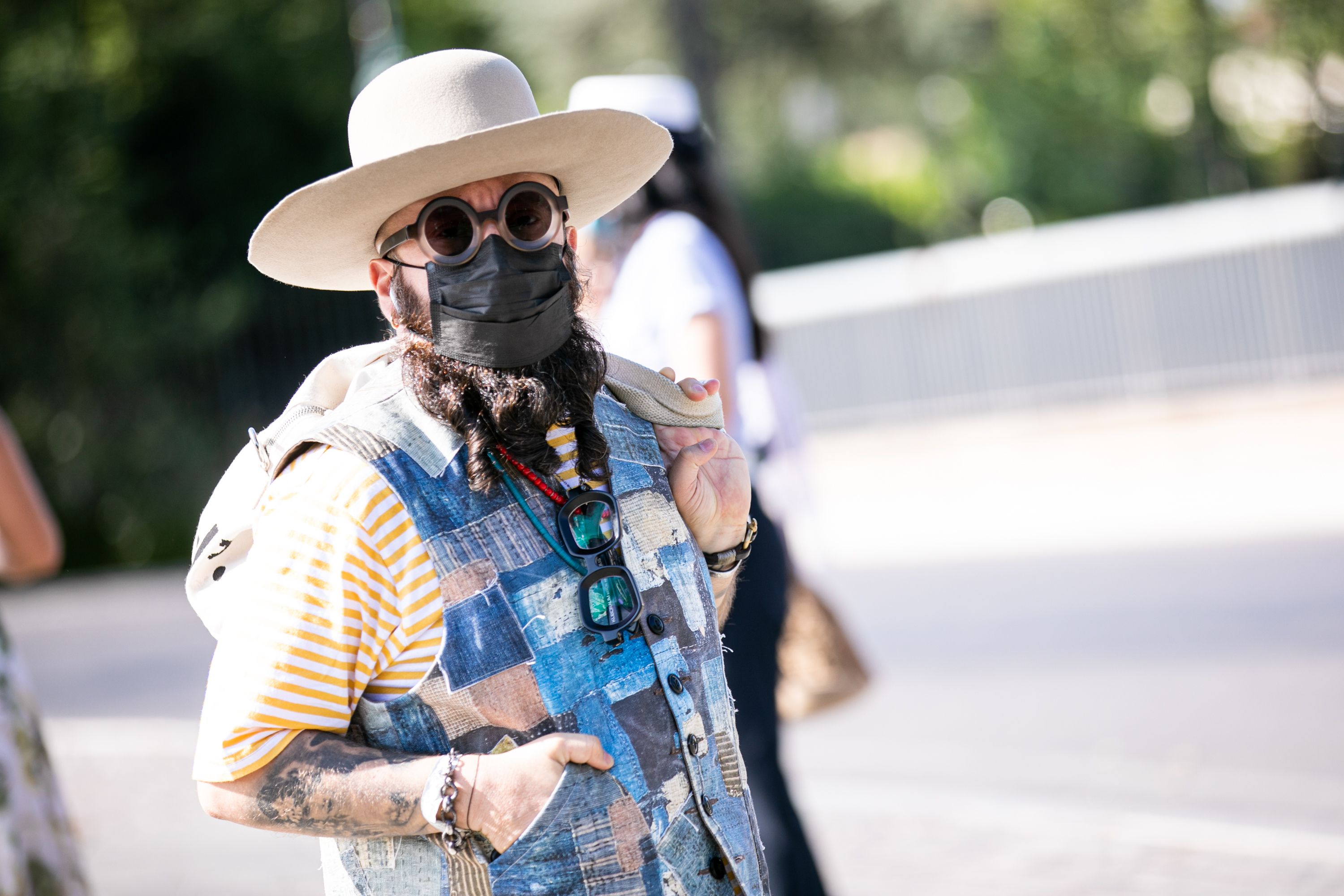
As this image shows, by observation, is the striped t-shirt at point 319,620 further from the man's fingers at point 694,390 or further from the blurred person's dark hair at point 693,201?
the blurred person's dark hair at point 693,201

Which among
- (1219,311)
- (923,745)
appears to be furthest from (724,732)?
(1219,311)

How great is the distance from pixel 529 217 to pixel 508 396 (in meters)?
0.26

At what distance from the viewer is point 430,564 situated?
176cm

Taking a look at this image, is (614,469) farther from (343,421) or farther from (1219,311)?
(1219,311)

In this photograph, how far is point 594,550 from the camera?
1.87m

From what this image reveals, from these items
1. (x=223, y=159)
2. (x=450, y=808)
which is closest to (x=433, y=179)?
(x=450, y=808)

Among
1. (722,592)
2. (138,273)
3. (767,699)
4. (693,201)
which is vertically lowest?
(767,699)

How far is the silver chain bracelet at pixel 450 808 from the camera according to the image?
66.6 inches

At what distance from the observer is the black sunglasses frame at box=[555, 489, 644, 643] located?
1.83 m

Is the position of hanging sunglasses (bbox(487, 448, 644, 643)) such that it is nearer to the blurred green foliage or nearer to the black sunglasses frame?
the black sunglasses frame

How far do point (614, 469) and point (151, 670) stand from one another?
8.47 m

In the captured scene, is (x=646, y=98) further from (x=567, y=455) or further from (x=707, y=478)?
(x=567, y=455)

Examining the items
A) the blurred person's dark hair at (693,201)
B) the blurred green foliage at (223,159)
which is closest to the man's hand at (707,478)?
the blurred person's dark hair at (693,201)

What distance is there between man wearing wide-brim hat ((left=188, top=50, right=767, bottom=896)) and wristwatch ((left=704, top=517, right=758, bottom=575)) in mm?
39
